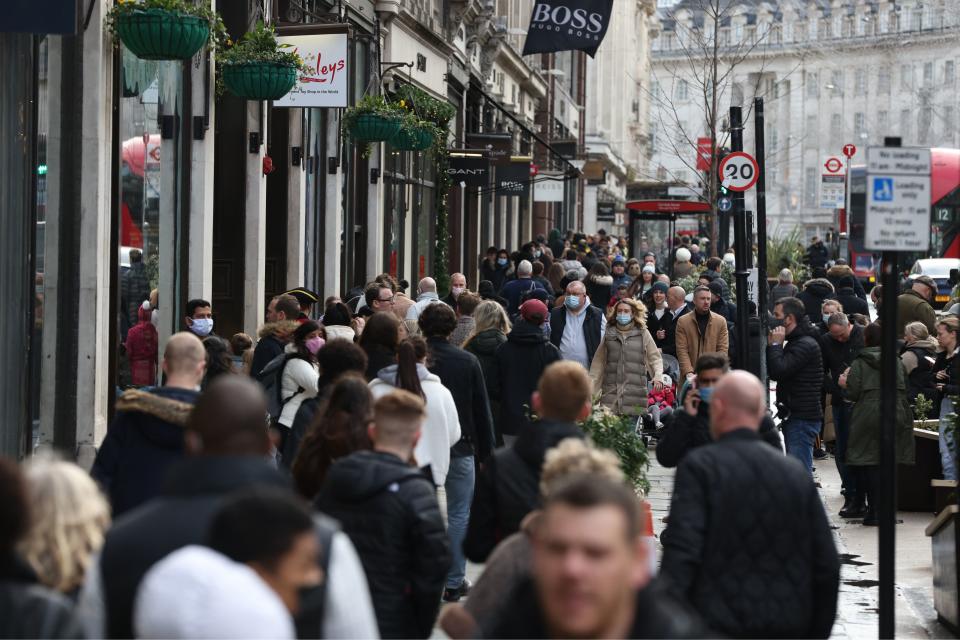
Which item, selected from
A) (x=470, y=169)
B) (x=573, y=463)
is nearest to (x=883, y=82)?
(x=470, y=169)

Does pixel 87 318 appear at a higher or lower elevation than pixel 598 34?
lower

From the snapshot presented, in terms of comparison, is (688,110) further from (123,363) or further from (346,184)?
(123,363)

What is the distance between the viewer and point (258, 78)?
13422 millimetres

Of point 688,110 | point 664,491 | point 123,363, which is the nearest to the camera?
point 123,363

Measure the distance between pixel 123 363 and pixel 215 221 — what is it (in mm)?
3865

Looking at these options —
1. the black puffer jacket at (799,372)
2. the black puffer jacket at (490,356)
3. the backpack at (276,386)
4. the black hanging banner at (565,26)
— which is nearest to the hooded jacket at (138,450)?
the backpack at (276,386)

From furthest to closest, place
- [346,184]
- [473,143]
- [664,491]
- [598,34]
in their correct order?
[473,143] < [598,34] < [346,184] < [664,491]

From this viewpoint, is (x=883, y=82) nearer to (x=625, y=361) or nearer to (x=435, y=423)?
(x=625, y=361)

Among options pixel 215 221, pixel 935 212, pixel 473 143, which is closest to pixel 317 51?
pixel 215 221

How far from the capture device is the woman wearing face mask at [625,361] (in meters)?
14.2

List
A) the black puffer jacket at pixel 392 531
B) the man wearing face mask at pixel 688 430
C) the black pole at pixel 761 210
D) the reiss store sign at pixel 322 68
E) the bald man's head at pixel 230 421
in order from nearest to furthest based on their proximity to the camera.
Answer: the bald man's head at pixel 230 421
the black puffer jacket at pixel 392 531
the man wearing face mask at pixel 688 430
the reiss store sign at pixel 322 68
the black pole at pixel 761 210

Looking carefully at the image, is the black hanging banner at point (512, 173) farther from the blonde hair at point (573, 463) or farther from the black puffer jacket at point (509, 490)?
the blonde hair at point (573, 463)

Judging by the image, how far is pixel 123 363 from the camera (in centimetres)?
1314

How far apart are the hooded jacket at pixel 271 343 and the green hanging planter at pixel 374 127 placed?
746 cm
